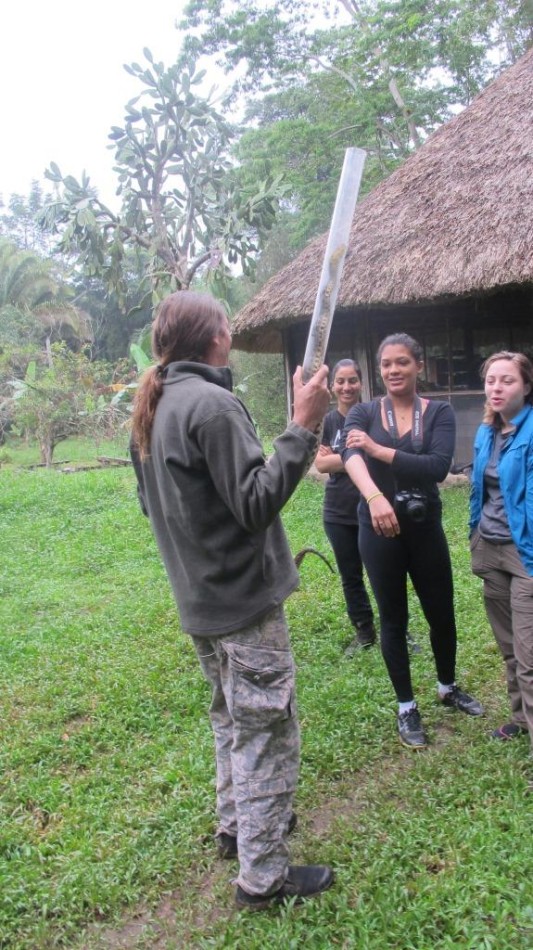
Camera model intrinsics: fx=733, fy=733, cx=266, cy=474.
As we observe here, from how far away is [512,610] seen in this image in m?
2.75

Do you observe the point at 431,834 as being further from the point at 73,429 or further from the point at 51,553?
the point at 73,429

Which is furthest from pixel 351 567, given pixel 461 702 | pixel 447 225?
pixel 447 225

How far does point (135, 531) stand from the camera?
8.06 m

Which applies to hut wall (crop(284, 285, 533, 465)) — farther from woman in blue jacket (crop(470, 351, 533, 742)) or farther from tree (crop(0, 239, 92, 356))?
tree (crop(0, 239, 92, 356))

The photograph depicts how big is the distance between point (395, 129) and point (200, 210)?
15.5ft

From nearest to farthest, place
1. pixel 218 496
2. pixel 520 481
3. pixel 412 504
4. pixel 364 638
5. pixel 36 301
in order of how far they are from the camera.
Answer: pixel 218 496, pixel 520 481, pixel 412 504, pixel 364 638, pixel 36 301

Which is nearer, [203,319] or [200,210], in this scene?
[203,319]

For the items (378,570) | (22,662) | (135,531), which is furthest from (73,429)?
(378,570)

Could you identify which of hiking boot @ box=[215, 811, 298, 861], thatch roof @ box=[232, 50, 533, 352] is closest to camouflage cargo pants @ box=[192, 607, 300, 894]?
hiking boot @ box=[215, 811, 298, 861]

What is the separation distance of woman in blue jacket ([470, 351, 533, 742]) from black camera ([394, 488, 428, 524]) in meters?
0.27

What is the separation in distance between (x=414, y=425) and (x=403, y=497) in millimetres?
312

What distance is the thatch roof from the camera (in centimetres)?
768

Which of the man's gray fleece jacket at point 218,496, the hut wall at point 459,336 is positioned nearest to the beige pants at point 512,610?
the man's gray fleece jacket at point 218,496

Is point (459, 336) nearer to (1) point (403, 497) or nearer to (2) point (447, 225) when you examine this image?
(2) point (447, 225)
